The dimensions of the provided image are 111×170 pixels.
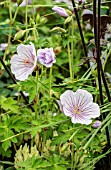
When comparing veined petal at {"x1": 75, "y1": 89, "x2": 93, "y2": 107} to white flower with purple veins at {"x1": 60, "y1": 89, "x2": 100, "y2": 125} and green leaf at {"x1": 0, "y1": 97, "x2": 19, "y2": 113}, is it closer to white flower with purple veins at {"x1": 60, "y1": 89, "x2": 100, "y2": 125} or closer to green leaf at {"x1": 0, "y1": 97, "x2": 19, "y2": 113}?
white flower with purple veins at {"x1": 60, "y1": 89, "x2": 100, "y2": 125}

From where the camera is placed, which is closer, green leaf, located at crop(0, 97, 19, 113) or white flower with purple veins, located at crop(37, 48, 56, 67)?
white flower with purple veins, located at crop(37, 48, 56, 67)

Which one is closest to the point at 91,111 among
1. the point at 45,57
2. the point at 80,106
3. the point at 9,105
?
the point at 80,106

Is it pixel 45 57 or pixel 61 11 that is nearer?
pixel 45 57

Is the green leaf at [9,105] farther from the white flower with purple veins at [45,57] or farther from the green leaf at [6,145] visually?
the white flower with purple veins at [45,57]

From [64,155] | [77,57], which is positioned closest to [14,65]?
[64,155]

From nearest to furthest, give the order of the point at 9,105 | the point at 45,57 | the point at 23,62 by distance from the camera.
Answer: the point at 45,57 < the point at 23,62 < the point at 9,105

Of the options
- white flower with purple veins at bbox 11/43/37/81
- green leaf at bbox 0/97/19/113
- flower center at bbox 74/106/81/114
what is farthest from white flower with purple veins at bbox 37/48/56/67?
green leaf at bbox 0/97/19/113

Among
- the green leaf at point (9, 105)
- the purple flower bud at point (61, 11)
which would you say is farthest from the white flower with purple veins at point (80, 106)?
the green leaf at point (9, 105)

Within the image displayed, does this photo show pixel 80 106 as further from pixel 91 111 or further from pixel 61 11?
pixel 61 11
